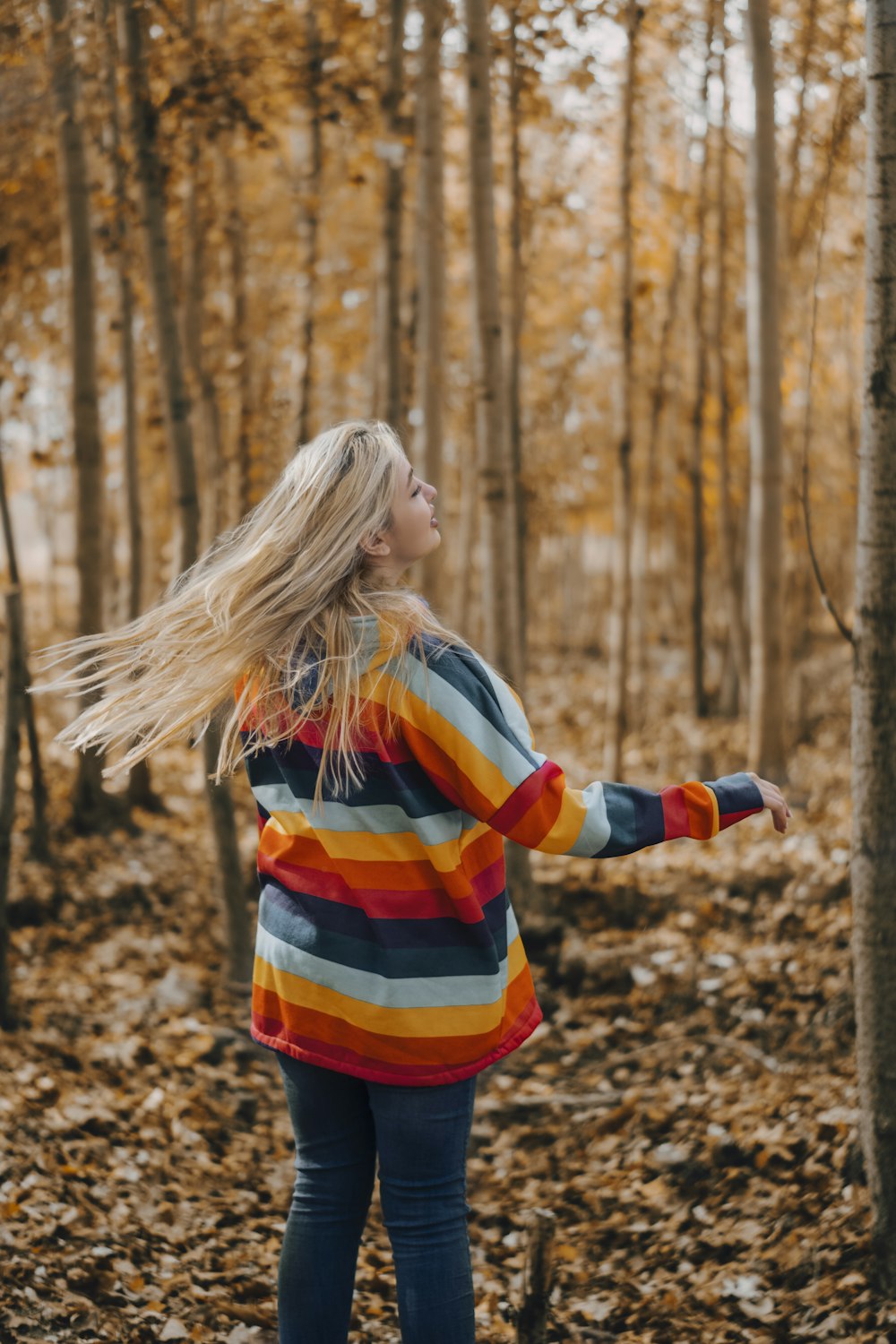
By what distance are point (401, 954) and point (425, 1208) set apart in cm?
45

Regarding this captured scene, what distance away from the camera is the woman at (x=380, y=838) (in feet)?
6.16

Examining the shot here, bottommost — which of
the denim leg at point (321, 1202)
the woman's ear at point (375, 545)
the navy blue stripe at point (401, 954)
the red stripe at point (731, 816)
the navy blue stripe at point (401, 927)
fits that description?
the denim leg at point (321, 1202)

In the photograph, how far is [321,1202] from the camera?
2.01 metres

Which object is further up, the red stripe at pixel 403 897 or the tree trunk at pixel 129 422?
the tree trunk at pixel 129 422

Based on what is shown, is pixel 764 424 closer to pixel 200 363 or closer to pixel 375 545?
pixel 200 363

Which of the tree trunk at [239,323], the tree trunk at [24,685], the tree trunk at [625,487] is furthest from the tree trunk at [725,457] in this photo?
the tree trunk at [24,685]

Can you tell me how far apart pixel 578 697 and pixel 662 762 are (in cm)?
442

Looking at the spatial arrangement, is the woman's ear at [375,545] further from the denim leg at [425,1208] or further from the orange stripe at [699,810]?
the denim leg at [425,1208]

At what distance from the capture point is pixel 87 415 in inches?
250

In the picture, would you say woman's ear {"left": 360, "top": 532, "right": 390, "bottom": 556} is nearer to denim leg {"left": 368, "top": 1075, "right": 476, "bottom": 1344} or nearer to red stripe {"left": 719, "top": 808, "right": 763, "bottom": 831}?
red stripe {"left": 719, "top": 808, "right": 763, "bottom": 831}

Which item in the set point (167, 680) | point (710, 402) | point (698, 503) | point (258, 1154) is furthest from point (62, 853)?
point (710, 402)

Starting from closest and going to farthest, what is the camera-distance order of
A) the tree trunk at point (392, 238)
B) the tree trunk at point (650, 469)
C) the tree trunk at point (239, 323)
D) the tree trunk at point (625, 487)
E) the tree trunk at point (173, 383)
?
the tree trunk at point (173, 383), the tree trunk at point (392, 238), the tree trunk at point (625, 487), the tree trunk at point (239, 323), the tree trunk at point (650, 469)

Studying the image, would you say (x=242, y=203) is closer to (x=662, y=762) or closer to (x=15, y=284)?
(x=15, y=284)

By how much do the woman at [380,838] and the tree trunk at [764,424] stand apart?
5.48m
